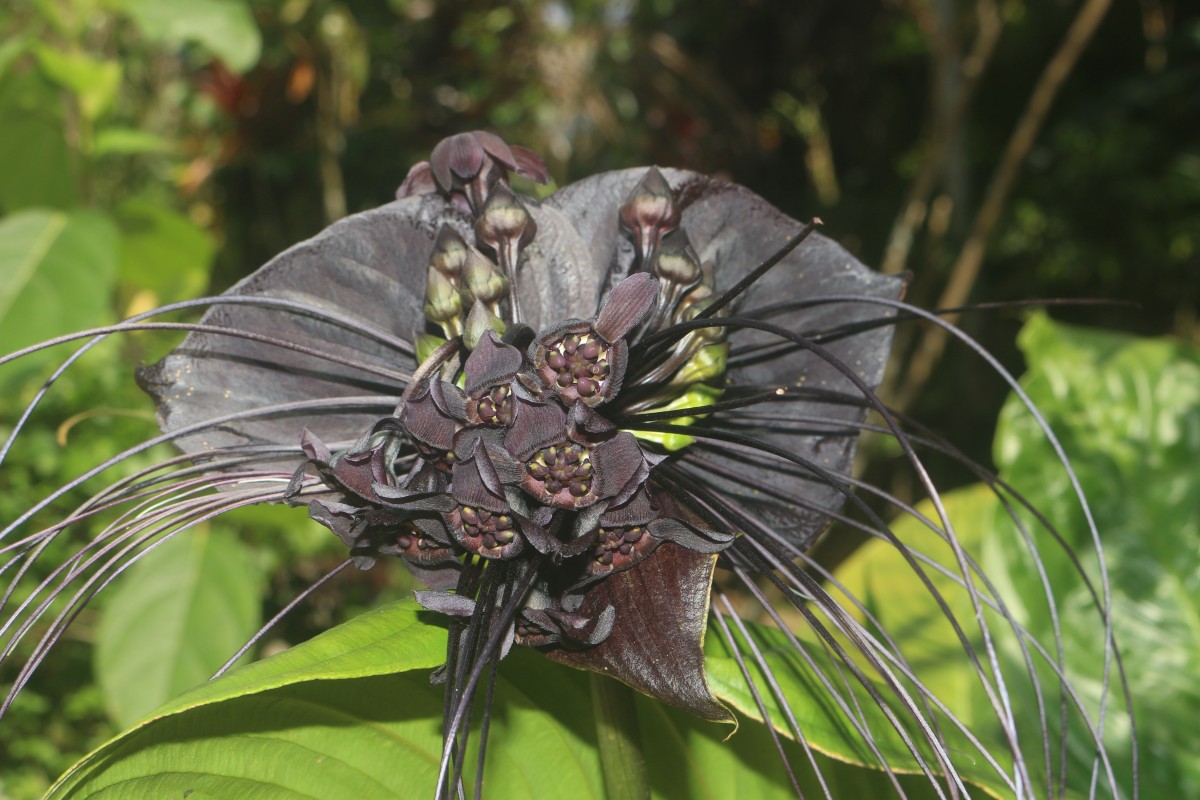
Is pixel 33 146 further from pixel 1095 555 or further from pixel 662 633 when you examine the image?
pixel 1095 555

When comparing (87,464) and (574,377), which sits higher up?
(87,464)

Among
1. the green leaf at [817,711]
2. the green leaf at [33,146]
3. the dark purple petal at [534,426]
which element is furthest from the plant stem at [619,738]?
the green leaf at [33,146]

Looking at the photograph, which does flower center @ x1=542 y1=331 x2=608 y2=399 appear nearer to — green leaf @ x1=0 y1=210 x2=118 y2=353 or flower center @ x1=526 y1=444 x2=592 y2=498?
flower center @ x1=526 y1=444 x2=592 y2=498

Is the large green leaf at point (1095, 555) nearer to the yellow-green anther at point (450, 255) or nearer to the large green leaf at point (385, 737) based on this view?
the large green leaf at point (385, 737)

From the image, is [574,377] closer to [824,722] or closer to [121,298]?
[824,722]

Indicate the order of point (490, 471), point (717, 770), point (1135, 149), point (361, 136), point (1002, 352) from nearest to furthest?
point (490, 471), point (717, 770), point (1135, 149), point (1002, 352), point (361, 136)

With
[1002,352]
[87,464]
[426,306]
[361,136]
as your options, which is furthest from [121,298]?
[1002,352]
